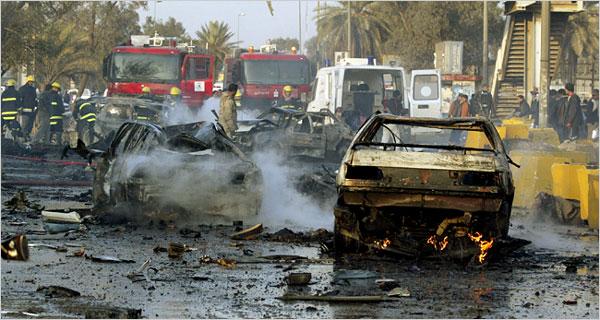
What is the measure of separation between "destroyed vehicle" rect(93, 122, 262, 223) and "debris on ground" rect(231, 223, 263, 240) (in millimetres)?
996

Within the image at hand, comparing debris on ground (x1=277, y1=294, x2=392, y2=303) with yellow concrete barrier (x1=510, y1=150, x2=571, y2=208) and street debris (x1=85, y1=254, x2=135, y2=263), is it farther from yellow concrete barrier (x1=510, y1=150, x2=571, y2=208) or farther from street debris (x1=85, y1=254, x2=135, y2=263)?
yellow concrete barrier (x1=510, y1=150, x2=571, y2=208)

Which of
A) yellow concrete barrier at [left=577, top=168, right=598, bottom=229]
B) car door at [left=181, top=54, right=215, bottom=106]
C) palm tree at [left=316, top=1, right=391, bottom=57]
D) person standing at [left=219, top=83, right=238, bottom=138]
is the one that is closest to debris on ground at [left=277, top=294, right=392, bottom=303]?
yellow concrete barrier at [left=577, top=168, right=598, bottom=229]

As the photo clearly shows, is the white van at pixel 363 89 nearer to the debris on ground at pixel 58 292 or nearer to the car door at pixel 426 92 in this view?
the car door at pixel 426 92

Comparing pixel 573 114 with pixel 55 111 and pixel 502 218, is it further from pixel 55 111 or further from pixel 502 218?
pixel 502 218

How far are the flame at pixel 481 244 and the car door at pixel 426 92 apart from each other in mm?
23578

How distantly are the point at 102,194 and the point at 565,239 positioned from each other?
19.2 feet

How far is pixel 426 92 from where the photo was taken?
3522 cm

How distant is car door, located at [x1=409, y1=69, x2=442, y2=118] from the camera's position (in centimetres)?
3491

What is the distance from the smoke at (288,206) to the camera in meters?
14.9

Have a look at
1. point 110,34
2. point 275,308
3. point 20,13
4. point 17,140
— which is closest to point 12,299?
point 275,308

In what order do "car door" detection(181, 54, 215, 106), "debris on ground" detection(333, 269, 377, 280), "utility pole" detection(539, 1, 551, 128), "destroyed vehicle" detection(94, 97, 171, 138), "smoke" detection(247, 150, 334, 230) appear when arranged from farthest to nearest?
"car door" detection(181, 54, 215, 106) → "destroyed vehicle" detection(94, 97, 171, 138) → "utility pole" detection(539, 1, 551, 128) → "smoke" detection(247, 150, 334, 230) → "debris on ground" detection(333, 269, 377, 280)

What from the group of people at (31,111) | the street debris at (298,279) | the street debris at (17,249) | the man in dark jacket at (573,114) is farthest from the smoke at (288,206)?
the group of people at (31,111)

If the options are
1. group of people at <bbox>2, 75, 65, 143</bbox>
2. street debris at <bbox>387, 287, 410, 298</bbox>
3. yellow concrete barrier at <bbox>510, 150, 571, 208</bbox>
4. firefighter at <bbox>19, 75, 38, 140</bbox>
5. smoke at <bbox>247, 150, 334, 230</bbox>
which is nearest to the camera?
street debris at <bbox>387, 287, 410, 298</bbox>

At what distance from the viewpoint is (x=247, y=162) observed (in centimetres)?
1449
